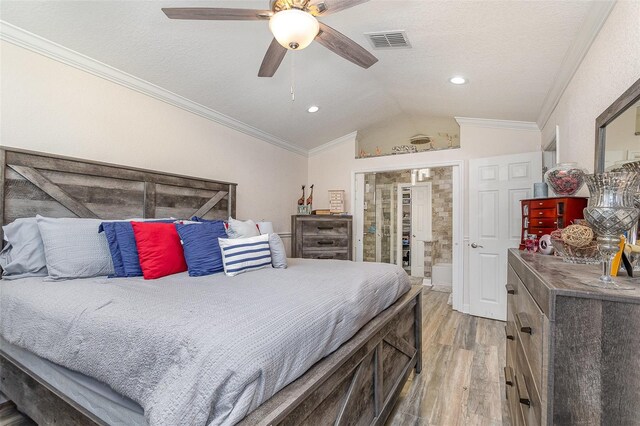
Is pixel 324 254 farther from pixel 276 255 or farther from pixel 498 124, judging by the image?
pixel 498 124

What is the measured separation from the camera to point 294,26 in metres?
1.53

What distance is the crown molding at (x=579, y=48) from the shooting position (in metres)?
1.70

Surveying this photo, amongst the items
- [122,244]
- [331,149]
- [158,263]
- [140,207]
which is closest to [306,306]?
[158,263]

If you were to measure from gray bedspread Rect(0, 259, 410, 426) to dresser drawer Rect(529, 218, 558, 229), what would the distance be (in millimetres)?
1580

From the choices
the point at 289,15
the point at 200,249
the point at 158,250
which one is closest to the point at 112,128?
the point at 158,250

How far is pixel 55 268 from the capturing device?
5.74 feet

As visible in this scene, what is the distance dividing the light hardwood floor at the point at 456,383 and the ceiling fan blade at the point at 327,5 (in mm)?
2445

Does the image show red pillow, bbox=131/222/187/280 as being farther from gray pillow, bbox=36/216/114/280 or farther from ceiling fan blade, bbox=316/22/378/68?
ceiling fan blade, bbox=316/22/378/68

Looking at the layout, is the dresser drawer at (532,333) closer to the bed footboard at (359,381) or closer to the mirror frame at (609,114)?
the bed footboard at (359,381)

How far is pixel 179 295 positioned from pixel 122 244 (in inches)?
33.3

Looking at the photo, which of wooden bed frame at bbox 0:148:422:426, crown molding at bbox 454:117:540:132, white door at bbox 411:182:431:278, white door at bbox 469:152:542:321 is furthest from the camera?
white door at bbox 411:182:431:278

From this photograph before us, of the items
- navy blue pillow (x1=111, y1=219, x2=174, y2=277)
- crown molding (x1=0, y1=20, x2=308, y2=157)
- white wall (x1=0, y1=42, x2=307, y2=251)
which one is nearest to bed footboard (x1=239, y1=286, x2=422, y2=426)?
navy blue pillow (x1=111, y1=219, x2=174, y2=277)

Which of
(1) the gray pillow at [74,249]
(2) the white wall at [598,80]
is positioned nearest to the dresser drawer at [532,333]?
(2) the white wall at [598,80]

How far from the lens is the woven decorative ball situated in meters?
1.18
